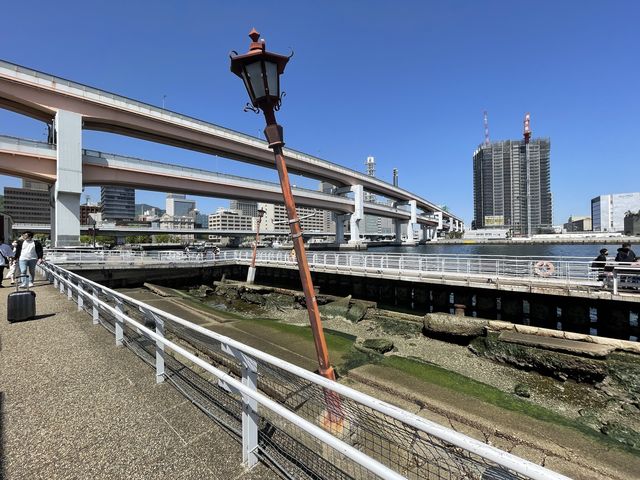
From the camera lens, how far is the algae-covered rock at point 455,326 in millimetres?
12383

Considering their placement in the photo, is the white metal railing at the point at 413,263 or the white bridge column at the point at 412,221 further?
the white bridge column at the point at 412,221

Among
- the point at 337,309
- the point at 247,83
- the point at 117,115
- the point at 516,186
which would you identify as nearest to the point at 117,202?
the point at 117,115

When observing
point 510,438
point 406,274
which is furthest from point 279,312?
point 510,438

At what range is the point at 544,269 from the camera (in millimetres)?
14898

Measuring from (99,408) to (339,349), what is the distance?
6.98 metres

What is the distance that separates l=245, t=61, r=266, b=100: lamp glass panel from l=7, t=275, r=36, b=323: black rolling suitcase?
791 cm

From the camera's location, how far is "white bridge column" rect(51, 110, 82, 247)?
27234 millimetres

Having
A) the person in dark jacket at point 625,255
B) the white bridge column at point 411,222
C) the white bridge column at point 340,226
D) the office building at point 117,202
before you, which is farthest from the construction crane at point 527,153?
the office building at point 117,202

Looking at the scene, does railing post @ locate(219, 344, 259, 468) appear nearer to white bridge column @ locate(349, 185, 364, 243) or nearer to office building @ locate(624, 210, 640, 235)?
white bridge column @ locate(349, 185, 364, 243)

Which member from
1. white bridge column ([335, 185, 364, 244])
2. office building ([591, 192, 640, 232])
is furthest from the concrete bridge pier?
office building ([591, 192, 640, 232])

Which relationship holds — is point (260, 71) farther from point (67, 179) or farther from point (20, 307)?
point (67, 179)

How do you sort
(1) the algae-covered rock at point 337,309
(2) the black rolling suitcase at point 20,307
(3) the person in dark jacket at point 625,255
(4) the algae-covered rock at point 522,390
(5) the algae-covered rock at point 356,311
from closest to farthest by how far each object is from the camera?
(2) the black rolling suitcase at point 20,307 → (4) the algae-covered rock at point 522,390 → (3) the person in dark jacket at point 625,255 → (5) the algae-covered rock at point 356,311 → (1) the algae-covered rock at point 337,309

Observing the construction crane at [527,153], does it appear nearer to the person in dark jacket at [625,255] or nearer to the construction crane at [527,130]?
the construction crane at [527,130]

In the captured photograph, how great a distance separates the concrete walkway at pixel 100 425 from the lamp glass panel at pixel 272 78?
4.00 metres
